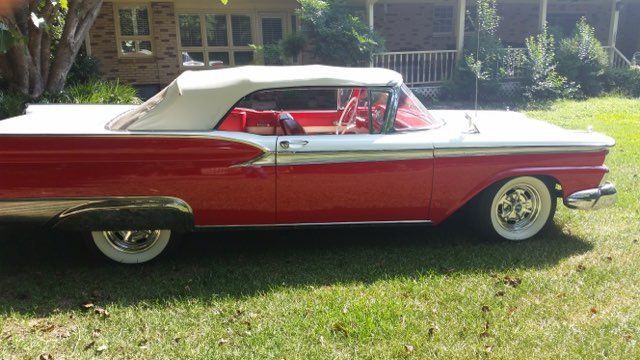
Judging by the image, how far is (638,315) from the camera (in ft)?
11.6

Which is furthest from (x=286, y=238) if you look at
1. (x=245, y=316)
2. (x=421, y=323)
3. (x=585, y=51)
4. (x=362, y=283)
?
(x=585, y=51)

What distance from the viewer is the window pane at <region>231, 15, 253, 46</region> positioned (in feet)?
52.2

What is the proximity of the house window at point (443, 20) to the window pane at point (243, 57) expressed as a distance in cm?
680

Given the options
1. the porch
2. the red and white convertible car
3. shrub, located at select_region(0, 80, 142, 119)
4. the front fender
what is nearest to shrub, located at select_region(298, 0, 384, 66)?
the porch

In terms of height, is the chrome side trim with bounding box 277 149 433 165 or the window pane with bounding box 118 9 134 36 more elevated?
the window pane with bounding box 118 9 134 36

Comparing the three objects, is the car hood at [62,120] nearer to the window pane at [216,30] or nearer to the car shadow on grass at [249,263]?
the car shadow on grass at [249,263]

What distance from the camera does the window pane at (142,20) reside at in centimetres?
1487

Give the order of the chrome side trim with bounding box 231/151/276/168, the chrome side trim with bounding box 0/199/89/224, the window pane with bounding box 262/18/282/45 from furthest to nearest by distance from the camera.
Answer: the window pane with bounding box 262/18/282/45 → the chrome side trim with bounding box 231/151/276/168 → the chrome side trim with bounding box 0/199/89/224

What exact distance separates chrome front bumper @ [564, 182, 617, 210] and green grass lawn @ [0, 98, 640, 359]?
0.36 m

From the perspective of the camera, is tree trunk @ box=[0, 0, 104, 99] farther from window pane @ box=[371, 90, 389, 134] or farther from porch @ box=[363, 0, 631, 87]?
porch @ box=[363, 0, 631, 87]

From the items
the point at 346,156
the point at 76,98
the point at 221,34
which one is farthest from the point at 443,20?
the point at 346,156

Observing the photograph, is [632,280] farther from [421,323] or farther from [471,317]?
[421,323]

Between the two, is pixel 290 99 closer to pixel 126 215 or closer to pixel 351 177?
pixel 351 177

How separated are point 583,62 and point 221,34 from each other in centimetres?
1063
